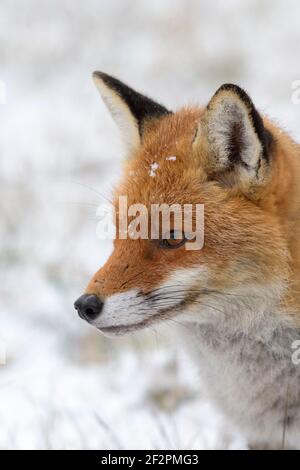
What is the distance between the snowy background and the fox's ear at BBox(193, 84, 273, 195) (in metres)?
1.51

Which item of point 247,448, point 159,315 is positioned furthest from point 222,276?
point 247,448

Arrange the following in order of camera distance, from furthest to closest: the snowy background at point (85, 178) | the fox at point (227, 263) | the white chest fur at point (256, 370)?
the snowy background at point (85, 178) < the white chest fur at point (256, 370) < the fox at point (227, 263)

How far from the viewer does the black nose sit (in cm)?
413

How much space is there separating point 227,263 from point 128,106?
1529 mm

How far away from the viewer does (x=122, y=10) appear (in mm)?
14539

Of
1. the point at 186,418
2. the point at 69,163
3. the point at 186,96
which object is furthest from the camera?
the point at 186,96

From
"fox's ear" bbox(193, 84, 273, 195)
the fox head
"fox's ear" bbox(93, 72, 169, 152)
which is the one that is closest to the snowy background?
the fox head

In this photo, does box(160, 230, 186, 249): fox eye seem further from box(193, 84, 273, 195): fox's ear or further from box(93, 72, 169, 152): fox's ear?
box(93, 72, 169, 152): fox's ear

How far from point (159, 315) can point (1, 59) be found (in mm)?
11078

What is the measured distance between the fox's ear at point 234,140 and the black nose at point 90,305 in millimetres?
1163

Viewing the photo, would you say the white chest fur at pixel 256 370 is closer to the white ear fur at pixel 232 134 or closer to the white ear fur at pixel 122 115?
the white ear fur at pixel 232 134

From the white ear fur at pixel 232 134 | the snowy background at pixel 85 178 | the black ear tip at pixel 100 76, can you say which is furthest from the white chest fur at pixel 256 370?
the black ear tip at pixel 100 76

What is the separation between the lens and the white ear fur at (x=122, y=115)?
5.07 metres

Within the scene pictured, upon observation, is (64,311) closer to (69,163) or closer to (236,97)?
(69,163)
